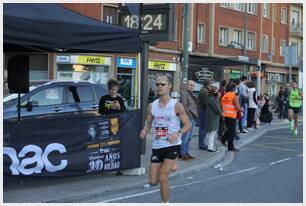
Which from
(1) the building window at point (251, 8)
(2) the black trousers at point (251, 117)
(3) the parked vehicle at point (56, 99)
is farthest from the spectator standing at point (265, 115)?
(1) the building window at point (251, 8)

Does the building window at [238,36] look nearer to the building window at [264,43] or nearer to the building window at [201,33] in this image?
the building window at [264,43]

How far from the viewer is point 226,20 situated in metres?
41.8

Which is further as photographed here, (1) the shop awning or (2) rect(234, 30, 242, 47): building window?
(2) rect(234, 30, 242, 47): building window

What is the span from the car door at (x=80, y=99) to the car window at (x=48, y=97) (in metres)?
0.22

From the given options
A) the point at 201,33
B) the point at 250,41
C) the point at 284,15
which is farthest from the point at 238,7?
the point at 284,15

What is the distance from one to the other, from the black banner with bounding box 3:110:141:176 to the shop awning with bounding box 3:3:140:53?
43.6 inches

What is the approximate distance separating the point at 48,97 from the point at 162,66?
2396 centimetres

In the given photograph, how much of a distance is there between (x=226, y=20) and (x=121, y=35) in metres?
33.6

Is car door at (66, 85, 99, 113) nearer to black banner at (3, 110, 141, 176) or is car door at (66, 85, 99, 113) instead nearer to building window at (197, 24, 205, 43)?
black banner at (3, 110, 141, 176)

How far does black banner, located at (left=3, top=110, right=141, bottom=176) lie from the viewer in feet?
25.7

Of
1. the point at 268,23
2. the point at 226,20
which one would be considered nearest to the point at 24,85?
the point at 226,20

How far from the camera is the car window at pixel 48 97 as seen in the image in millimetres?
11617

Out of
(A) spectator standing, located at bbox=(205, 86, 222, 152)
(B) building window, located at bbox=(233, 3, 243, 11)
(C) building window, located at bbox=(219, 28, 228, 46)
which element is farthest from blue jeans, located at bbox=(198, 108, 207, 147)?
(B) building window, located at bbox=(233, 3, 243, 11)

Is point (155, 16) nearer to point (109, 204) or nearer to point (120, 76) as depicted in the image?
point (109, 204)
